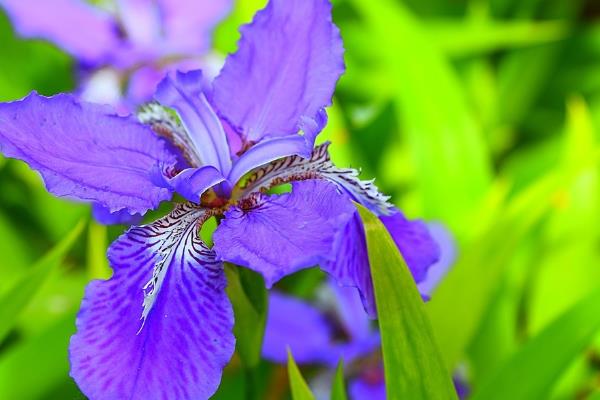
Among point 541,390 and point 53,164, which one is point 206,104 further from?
point 541,390

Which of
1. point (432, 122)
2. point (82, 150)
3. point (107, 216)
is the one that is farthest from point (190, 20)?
point (82, 150)

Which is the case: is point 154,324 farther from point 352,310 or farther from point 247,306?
point 352,310

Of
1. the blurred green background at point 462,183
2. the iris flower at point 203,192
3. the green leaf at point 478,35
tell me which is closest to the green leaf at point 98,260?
the blurred green background at point 462,183

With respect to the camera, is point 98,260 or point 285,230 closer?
point 285,230

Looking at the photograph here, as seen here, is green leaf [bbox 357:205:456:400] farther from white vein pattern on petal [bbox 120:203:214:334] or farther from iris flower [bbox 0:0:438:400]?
white vein pattern on petal [bbox 120:203:214:334]

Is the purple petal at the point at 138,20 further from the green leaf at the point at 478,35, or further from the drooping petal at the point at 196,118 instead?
the drooping petal at the point at 196,118
